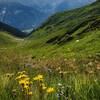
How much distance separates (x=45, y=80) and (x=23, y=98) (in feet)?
8.09

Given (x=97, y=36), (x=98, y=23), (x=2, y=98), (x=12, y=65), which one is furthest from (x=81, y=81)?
(x=98, y=23)

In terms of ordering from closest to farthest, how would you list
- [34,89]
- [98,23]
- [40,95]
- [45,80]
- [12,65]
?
[40,95]
[34,89]
[45,80]
[12,65]
[98,23]

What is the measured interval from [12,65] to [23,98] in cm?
556

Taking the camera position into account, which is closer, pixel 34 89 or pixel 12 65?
pixel 34 89

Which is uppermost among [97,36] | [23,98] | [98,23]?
[98,23]

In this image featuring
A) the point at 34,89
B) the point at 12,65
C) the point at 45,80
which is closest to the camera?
the point at 34,89

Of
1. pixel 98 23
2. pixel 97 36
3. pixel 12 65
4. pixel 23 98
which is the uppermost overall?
pixel 98 23

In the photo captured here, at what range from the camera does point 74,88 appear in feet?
26.2

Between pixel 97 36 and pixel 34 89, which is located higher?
pixel 97 36

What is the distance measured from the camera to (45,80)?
1005 centimetres

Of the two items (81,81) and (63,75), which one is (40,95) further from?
(63,75)

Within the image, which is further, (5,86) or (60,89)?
(5,86)

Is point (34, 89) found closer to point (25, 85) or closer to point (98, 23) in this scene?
point (25, 85)

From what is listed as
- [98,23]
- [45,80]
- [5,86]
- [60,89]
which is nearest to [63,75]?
[45,80]
